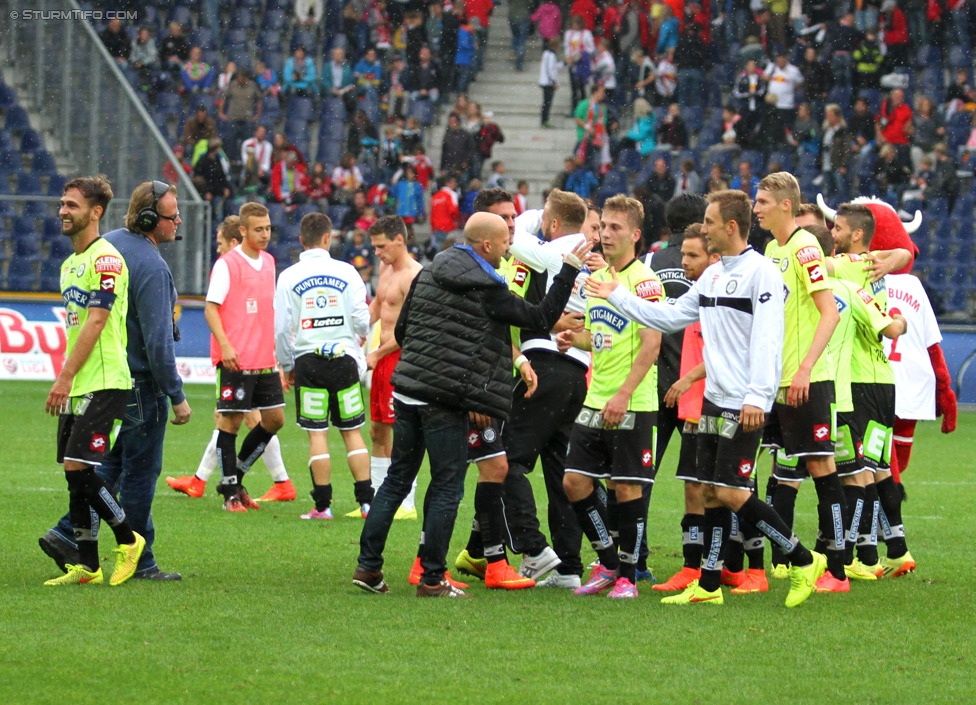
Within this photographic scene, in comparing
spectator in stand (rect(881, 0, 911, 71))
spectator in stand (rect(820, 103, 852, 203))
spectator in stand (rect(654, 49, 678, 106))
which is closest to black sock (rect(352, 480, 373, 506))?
spectator in stand (rect(820, 103, 852, 203))

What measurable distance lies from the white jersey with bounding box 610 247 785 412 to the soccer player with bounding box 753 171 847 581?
16.3 inches

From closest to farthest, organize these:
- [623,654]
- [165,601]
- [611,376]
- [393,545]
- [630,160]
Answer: [623,654], [165,601], [611,376], [393,545], [630,160]

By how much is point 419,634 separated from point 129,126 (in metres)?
17.9

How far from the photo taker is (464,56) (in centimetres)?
2762

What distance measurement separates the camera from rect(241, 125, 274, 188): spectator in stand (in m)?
24.9

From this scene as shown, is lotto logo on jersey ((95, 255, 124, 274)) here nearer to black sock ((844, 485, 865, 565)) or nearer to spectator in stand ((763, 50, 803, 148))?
black sock ((844, 485, 865, 565))

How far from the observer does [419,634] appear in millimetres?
6305

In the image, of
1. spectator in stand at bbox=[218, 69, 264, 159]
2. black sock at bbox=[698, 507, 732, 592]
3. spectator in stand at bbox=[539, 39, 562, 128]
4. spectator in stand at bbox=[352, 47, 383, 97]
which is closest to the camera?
black sock at bbox=[698, 507, 732, 592]

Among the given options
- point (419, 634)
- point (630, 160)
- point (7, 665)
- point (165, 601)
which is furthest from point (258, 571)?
point (630, 160)

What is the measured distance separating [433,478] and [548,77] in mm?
20958

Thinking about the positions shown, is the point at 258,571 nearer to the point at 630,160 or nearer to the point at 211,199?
the point at 211,199

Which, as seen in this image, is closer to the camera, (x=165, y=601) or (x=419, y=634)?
(x=419, y=634)

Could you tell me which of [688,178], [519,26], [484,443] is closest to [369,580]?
[484,443]

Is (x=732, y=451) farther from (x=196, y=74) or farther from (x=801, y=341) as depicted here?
(x=196, y=74)
